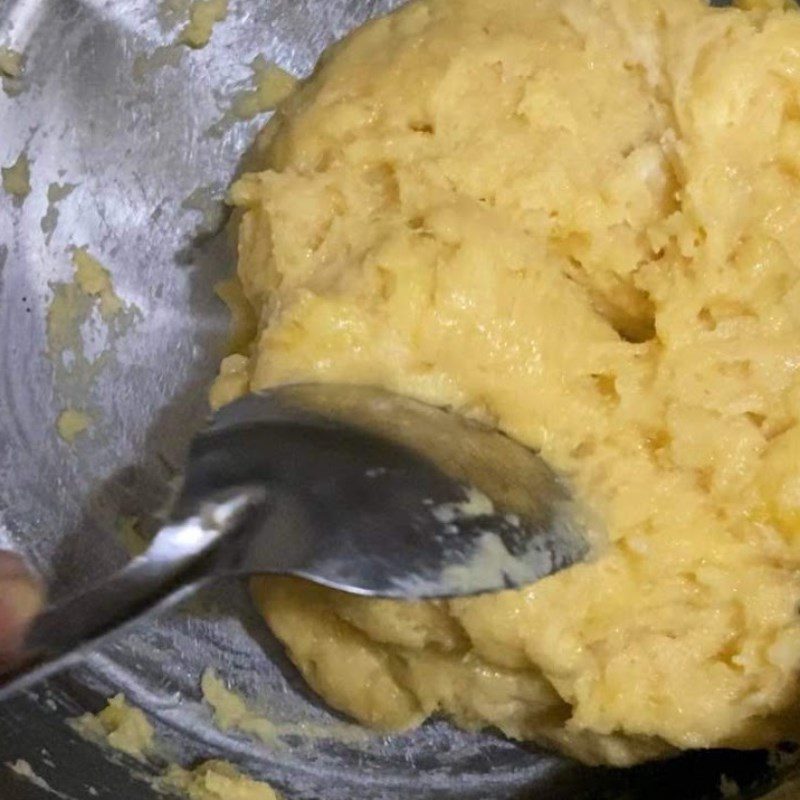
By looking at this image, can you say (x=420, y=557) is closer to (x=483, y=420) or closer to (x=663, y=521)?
(x=483, y=420)

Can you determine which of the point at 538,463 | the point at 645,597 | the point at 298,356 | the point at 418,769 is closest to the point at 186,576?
the point at 298,356

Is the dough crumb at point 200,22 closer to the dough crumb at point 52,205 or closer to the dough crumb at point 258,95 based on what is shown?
the dough crumb at point 258,95

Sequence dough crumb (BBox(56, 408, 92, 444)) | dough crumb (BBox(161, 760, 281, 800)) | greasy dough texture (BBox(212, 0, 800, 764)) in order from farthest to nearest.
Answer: dough crumb (BBox(56, 408, 92, 444)) < dough crumb (BBox(161, 760, 281, 800)) < greasy dough texture (BBox(212, 0, 800, 764))

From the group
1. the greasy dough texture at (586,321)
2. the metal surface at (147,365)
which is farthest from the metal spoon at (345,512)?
the metal surface at (147,365)

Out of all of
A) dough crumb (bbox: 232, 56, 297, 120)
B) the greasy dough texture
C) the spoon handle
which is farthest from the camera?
dough crumb (bbox: 232, 56, 297, 120)

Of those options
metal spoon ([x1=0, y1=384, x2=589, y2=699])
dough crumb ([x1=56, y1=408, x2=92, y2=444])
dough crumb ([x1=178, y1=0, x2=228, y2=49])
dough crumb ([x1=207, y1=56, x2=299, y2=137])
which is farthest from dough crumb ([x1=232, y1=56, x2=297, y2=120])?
metal spoon ([x1=0, y1=384, x2=589, y2=699])

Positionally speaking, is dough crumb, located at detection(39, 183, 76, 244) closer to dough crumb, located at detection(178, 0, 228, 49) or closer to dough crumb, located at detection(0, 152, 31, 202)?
dough crumb, located at detection(0, 152, 31, 202)
